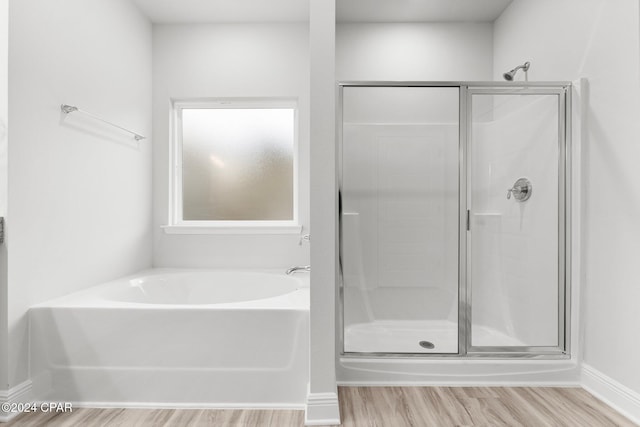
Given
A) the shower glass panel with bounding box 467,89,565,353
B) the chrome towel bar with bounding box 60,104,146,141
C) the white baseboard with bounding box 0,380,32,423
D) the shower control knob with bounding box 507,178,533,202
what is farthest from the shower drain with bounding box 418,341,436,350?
the chrome towel bar with bounding box 60,104,146,141

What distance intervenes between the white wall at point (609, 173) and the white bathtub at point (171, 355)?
150cm

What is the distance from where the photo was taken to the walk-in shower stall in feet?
6.40

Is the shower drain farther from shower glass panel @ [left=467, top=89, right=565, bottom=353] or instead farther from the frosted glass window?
the frosted glass window

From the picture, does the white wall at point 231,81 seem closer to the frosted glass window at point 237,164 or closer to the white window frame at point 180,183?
the white window frame at point 180,183

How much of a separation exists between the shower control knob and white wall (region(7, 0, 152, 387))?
8.41ft

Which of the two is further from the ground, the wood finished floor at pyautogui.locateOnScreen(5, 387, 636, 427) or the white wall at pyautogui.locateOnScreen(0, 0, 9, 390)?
the white wall at pyautogui.locateOnScreen(0, 0, 9, 390)

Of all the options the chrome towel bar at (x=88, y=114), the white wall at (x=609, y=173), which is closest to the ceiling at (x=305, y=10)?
the white wall at (x=609, y=173)

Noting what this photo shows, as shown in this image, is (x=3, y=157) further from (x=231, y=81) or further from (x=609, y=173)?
(x=609, y=173)

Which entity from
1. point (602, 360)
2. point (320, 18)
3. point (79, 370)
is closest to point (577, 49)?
point (320, 18)

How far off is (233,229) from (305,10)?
1.74 meters

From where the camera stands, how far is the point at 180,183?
2871mm

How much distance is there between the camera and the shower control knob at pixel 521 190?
2053mm

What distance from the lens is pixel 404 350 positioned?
6.45ft

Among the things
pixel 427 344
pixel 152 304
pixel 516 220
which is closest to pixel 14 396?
pixel 152 304
